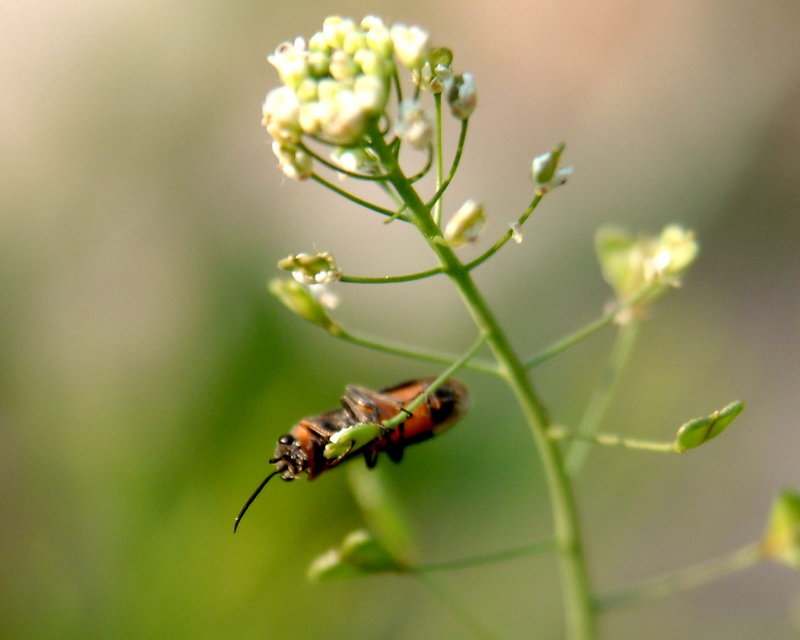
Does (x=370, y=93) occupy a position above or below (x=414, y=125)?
above

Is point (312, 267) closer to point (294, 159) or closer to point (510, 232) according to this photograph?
point (294, 159)

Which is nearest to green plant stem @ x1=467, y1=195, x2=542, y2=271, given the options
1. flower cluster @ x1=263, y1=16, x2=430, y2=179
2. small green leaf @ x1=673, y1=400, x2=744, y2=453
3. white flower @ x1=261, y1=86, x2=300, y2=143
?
flower cluster @ x1=263, y1=16, x2=430, y2=179

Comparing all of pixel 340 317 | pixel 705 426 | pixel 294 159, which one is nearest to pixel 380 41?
pixel 294 159

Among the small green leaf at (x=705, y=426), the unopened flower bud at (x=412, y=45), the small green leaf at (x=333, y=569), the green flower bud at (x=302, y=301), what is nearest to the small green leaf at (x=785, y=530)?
the small green leaf at (x=705, y=426)

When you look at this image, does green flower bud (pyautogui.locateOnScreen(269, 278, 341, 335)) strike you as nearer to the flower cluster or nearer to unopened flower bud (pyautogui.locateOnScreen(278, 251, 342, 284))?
unopened flower bud (pyautogui.locateOnScreen(278, 251, 342, 284))

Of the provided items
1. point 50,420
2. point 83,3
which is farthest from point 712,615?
point 83,3

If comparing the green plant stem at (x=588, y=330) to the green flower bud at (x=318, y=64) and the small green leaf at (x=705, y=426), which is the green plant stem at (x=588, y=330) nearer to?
the small green leaf at (x=705, y=426)
